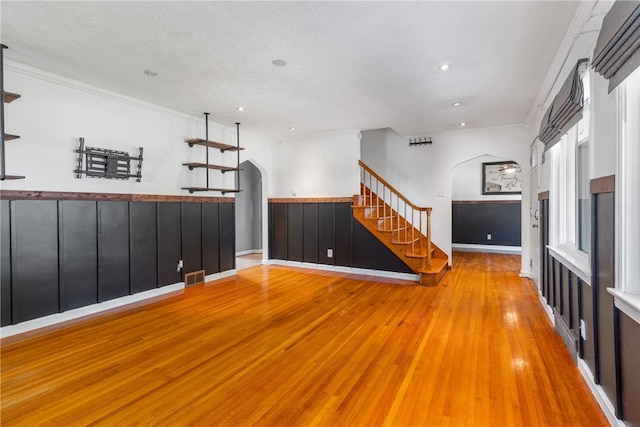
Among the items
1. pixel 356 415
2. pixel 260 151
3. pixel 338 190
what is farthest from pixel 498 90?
pixel 260 151

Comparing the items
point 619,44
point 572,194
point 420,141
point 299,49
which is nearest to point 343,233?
point 420,141

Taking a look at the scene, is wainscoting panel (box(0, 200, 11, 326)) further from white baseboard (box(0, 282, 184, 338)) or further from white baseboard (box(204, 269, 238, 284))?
white baseboard (box(204, 269, 238, 284))

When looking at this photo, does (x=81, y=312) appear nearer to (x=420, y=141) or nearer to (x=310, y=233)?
(x=310, y=233)

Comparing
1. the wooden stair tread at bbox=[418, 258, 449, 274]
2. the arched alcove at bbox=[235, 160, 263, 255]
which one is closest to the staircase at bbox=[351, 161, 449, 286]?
the wooden stair tread at bbox=[418, 258, 449, 274]

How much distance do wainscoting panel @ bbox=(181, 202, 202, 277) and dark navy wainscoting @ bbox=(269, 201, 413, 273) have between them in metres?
1.99

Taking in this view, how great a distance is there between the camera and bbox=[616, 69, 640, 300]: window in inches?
61.6

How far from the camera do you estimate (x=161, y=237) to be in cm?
444

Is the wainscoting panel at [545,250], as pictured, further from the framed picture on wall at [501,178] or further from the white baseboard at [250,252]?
the white baseboard at [250,252]

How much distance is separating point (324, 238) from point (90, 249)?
3.78 meters

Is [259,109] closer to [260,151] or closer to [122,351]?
[260,151]

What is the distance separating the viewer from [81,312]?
141 inches

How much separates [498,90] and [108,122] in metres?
4.88

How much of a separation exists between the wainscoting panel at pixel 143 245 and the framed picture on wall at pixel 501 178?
800 cm

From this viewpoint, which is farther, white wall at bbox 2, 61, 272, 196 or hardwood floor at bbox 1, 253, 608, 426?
white wall at bbox 2, 61, 272, 196
